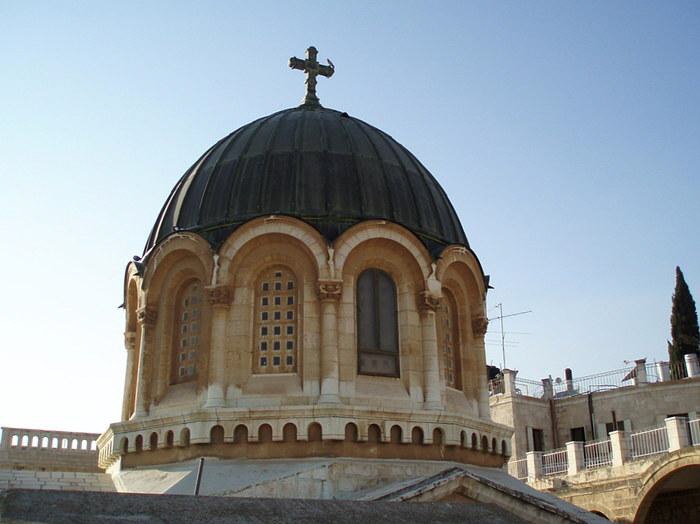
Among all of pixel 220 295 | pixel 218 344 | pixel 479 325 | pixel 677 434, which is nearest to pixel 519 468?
pixel 677 434

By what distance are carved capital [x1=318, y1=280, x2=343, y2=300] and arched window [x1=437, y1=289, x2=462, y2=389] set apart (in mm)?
2767

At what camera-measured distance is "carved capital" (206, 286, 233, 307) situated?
1931 cm

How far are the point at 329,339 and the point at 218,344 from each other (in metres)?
2.51

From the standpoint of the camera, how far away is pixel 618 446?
3359cm

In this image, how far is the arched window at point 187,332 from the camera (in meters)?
20.0

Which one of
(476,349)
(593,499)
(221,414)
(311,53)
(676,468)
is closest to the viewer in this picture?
(221,414)

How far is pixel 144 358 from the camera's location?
67.1 feet

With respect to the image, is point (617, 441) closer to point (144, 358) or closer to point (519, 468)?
point (519, 468)

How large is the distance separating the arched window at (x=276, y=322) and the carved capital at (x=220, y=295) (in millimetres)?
681

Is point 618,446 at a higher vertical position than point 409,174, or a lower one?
lower

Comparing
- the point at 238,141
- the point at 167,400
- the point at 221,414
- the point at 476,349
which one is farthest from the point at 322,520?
the point at 238,141

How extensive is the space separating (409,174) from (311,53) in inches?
233

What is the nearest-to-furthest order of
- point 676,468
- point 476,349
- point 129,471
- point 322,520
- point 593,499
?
point 322,520, point 129,471, point 476,349, point 676,468, point 593,499

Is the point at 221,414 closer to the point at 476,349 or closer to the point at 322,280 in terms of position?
the point at 322,280
